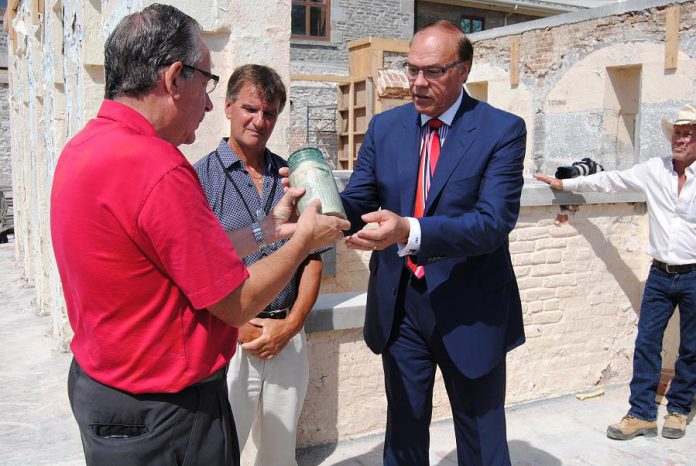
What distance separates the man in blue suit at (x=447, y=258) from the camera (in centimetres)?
253

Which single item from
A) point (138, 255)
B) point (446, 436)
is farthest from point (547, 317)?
point (138, 255)

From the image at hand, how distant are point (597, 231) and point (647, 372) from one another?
110cm

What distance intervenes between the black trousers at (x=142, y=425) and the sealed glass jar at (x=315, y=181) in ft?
2.27

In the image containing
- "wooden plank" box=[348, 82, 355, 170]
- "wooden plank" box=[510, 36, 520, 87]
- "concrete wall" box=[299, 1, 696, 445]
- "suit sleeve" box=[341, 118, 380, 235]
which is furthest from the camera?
"wooden plank" box=[348, 82, 355, 170]

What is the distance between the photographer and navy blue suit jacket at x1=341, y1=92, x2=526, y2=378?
8.03ft

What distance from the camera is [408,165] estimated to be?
104 inches

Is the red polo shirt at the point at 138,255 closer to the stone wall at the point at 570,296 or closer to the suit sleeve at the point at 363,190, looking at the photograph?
the suit sleeve at the point at 363,190

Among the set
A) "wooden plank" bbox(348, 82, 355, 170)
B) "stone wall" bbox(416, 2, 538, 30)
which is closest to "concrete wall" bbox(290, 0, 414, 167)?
"stone wall" bbox(416, 2, 538, 30)

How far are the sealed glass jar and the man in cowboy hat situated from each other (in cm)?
273

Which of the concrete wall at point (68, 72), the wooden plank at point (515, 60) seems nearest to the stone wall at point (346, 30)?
the wooden plank at point (515, 60)

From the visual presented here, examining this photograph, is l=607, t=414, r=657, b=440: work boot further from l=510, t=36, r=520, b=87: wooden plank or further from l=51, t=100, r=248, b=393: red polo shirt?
l=510, t=36, r=520, b=87: wooden plank

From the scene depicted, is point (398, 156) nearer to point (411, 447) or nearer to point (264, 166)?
point (264, 166)

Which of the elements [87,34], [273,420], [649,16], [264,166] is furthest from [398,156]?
[649,16]

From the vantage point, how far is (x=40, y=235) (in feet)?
23.5
